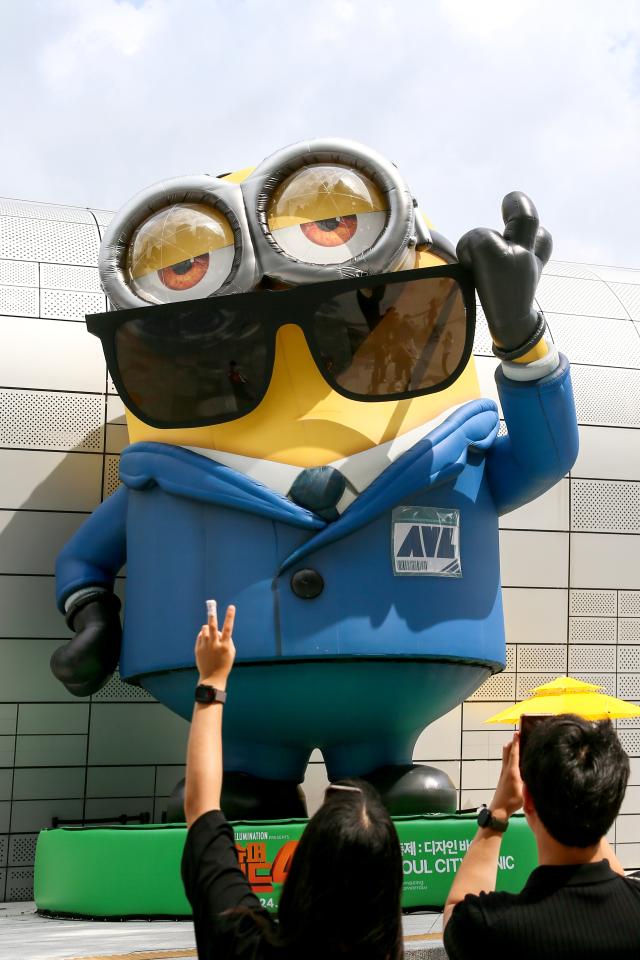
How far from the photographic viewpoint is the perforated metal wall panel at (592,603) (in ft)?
25.2

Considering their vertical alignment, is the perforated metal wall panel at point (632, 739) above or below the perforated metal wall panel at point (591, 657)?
below

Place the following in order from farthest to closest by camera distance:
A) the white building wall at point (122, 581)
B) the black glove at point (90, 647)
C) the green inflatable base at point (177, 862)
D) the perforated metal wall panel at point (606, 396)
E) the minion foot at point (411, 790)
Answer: the perforated metal wall panel at point (606, 396) < the white building wall at point (122, 581) < the black glove at point (90, 647) < the minion foot at point (411, 790) < the green inflatable base at point (177, 862)

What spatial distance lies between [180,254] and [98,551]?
1.55m

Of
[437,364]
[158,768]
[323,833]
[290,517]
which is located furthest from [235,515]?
[323,833]

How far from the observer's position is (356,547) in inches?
206

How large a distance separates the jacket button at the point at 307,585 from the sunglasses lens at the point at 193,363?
759 millimetres

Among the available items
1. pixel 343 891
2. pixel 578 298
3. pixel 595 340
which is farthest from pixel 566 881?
pixel 578 298

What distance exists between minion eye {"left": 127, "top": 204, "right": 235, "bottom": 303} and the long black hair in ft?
12.5

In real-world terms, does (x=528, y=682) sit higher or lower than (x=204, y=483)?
lower

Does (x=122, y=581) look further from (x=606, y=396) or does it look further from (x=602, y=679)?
(x=606, y=396)

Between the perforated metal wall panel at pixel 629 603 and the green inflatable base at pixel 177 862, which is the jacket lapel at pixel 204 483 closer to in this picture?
the green inflatable base at pixel 177 862

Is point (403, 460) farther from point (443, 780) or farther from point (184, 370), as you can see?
point (443, 780)

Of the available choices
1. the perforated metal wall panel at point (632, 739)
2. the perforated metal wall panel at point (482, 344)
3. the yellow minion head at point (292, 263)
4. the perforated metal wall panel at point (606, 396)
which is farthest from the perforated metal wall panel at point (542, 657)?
the yellow minion head at point (292, 263)

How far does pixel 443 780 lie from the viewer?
565cm
